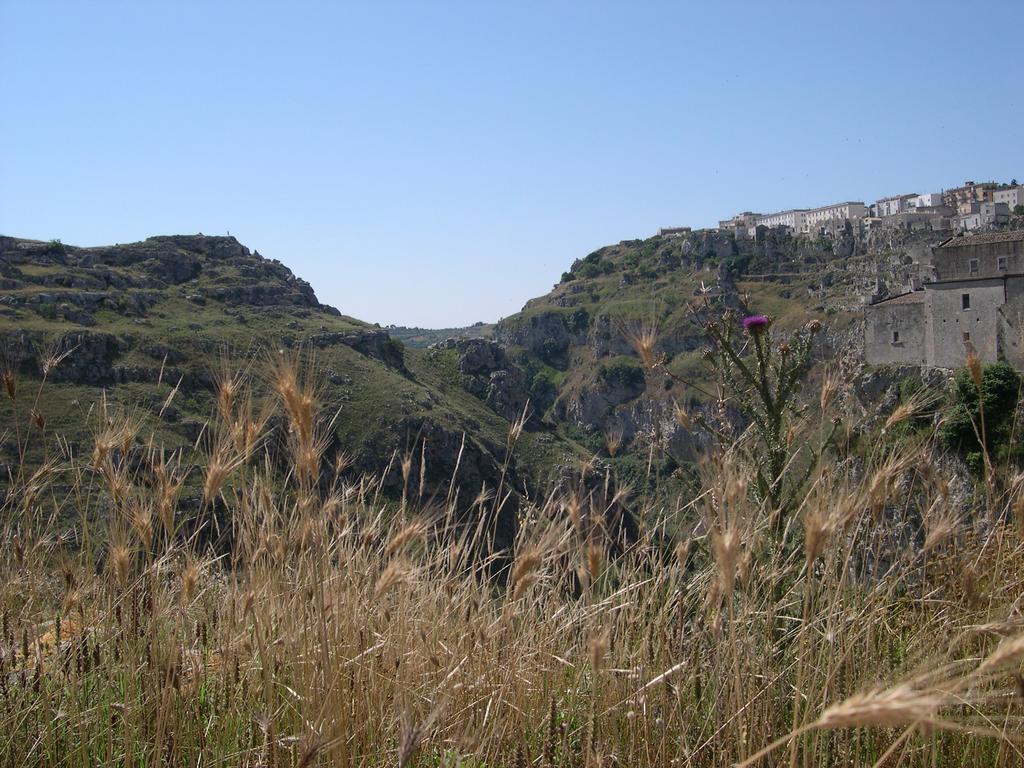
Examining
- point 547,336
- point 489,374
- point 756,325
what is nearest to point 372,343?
point 489,374

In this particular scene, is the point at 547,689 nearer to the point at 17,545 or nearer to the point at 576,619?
the point at 576,619

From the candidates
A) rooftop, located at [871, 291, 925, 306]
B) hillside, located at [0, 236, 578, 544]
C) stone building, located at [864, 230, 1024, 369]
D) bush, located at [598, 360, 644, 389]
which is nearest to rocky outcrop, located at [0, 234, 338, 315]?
hillside, located at [0, 236, 578, 544]

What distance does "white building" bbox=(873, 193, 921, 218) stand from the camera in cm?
A: 13512

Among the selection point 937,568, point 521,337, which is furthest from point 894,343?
point 521,337

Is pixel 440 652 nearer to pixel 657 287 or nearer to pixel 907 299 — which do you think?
pixel 907 299

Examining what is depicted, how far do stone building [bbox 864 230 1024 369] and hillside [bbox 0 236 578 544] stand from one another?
1738cm

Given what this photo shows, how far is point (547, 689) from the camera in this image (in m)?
2.47

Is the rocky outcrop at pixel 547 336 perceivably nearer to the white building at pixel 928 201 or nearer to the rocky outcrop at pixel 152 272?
the rocky outcrop at pixel 152 272

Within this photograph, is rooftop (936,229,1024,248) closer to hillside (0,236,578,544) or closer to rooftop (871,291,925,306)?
rooftop (871,291,925,306)

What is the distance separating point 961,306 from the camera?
32000 mm

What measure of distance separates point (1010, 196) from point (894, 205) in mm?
22344

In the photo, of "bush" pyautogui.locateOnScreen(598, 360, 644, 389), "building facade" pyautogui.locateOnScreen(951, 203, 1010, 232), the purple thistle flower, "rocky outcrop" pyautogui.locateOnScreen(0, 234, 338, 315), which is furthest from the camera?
"building facade" pyautogui.locateOnScreen(951, 203, 1010, 232)

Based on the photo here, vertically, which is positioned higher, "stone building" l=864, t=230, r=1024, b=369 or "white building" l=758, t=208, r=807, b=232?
"white building" l=758, t=208, r=807, b=232

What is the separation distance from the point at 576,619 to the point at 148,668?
4.57ft
